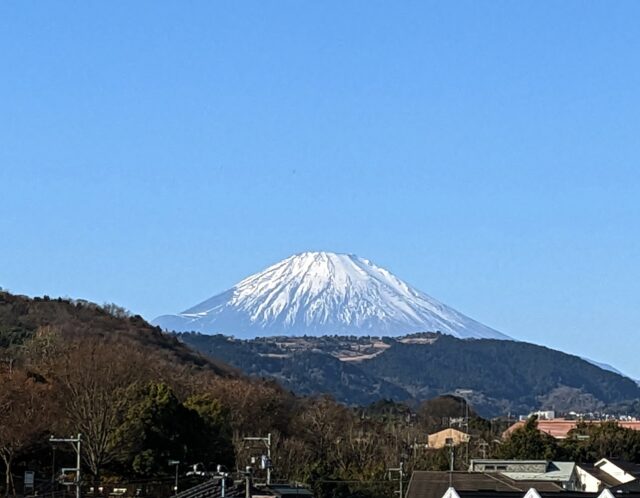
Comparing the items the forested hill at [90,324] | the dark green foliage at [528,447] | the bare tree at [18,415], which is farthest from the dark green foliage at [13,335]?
the bare tree at [18,415]

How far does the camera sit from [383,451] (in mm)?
82188

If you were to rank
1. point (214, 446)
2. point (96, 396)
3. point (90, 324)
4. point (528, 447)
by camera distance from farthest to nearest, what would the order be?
point (90, 324)
point (528, 447)
point (214, 446)
point (96, 396)

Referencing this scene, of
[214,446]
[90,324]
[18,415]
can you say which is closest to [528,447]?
[214,446]

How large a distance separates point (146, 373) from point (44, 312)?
58.5 meters

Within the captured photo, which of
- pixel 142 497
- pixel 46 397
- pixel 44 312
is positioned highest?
pixel 44 312

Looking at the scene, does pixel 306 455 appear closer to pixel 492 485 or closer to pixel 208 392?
pixel 208 392

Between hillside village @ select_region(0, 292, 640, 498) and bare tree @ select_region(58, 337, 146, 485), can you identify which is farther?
bare tree @ select_region(58, 337, 146, 485)

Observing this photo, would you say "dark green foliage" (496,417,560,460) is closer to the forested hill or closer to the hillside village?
the hillside village

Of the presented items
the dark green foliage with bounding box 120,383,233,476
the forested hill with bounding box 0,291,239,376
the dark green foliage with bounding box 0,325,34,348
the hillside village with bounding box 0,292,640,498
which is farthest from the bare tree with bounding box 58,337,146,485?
the forested hill with bounding box 0,291,239,376

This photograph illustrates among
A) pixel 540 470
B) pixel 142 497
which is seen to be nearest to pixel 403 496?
pixel 540 470

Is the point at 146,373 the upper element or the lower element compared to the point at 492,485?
upper

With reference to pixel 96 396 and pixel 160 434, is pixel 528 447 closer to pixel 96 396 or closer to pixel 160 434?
pixel 160 434

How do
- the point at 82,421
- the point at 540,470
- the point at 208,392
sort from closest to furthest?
the point at 82,421, the point at 540,470, the point at 208,392

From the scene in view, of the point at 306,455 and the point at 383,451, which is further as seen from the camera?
the point at 383,451
